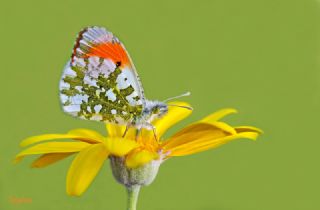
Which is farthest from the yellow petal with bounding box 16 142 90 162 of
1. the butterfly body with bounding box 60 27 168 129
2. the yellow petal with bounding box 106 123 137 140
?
the yellow petal with bounding box 106 123 137 140

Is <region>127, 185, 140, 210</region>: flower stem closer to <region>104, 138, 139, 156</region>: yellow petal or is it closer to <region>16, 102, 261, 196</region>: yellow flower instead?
<region>16, 102, 261, 196</region>: yellow flower

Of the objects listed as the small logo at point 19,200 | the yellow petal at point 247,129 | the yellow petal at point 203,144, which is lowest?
the small logo at point 19,200

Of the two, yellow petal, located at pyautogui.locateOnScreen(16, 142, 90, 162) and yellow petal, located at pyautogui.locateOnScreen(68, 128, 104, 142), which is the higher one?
yellow petal, located at pyautogui.locateOnScreen(68, 128, 104, 142)

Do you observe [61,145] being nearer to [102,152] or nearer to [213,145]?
[102,152]

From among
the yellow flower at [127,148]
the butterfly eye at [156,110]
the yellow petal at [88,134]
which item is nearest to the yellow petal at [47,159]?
the yellow flower at [127,148]

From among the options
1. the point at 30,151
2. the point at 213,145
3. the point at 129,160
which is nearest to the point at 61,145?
the point at 30,151

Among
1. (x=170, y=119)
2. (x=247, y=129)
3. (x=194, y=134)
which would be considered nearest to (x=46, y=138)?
(x=194, y=134)

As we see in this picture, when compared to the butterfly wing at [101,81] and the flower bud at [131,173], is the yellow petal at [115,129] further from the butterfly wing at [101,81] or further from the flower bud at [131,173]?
the flower bud at [131,173]
